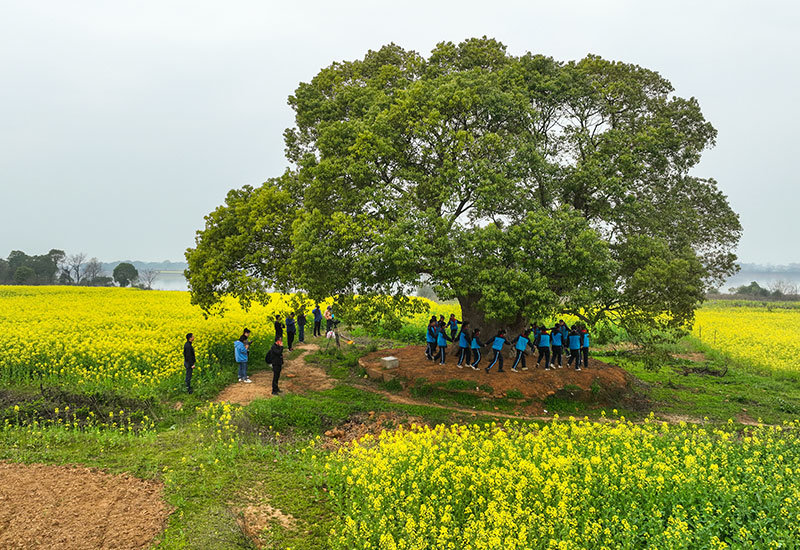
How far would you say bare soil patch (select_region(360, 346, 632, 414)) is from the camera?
586 inches

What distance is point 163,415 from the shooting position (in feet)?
41.1

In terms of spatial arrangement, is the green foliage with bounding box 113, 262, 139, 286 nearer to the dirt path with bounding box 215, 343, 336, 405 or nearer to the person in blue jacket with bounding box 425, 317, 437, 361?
the dirt path with bounding box 215, 343, 336, 405

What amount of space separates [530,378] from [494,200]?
6244 mm

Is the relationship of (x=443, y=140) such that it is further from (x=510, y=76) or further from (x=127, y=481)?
(x=127, y=481)

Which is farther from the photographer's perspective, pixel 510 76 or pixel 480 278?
pixel 510 76

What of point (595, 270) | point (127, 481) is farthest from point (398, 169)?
point (127, 481)

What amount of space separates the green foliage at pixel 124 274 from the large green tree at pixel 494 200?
7500 centimetres

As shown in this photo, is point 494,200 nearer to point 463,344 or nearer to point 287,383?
point 463,344

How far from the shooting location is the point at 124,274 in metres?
81.9

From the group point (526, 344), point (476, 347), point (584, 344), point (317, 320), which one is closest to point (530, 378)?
point (526, 344)

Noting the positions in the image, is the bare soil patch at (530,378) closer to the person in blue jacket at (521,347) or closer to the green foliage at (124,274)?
the person in blue jacket at (521,347)

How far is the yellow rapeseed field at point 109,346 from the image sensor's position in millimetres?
14164

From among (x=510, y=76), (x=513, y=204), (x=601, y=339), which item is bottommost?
(x=601, y=339)

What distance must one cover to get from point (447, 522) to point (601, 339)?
1210cm
